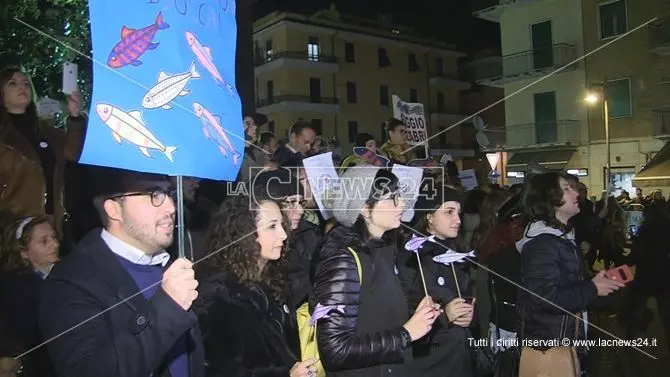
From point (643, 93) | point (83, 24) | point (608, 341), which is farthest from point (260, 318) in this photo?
point (643, 93)

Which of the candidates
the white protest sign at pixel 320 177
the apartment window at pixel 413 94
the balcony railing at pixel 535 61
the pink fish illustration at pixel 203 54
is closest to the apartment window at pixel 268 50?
the apartment window at pixel 413 94

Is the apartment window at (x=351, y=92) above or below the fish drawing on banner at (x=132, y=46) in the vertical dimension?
above

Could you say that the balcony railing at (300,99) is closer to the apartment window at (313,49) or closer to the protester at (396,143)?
the apartment window at (313,49)

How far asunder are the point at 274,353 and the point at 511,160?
9740 millimetres

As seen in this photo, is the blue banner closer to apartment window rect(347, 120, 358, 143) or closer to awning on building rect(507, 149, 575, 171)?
awning on building rect(507, 149, 575, 171)

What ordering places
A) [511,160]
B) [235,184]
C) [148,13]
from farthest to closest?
[511,160], [235,184], [148,13]

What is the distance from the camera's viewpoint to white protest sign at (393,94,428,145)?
23.7ft

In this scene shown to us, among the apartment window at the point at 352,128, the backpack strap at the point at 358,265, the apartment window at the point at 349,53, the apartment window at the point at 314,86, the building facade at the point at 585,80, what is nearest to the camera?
the backpack strap at the point at 358,265

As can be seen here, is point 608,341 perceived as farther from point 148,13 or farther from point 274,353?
point 148,13

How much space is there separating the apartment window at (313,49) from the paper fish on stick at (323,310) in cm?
1442

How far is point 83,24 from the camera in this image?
5145 mm

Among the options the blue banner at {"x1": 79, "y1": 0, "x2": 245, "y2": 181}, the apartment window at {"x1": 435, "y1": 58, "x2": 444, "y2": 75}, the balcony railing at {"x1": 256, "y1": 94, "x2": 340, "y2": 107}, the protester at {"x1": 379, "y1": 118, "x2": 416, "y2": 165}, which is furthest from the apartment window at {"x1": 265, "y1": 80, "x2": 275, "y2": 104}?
the blue banner at {"x1": 79, "y1": 0, "x2": 245, "y2": 181}

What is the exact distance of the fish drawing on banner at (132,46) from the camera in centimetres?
186

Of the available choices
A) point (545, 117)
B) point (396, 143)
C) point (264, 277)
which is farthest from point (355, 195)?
point (545, 117)
